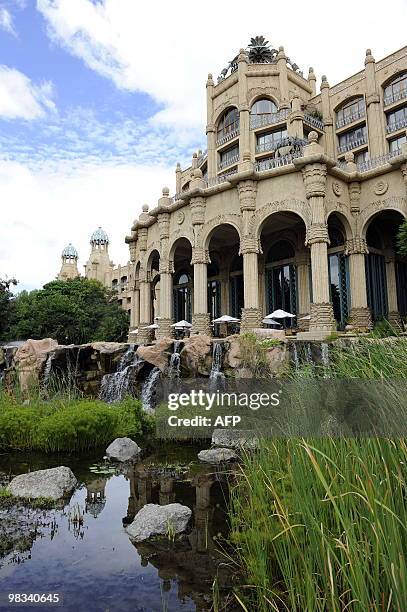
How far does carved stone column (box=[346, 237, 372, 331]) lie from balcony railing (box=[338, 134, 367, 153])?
10.8 metres

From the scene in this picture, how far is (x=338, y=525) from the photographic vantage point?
251cm

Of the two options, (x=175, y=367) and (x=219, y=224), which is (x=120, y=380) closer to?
(x=175, y=367)

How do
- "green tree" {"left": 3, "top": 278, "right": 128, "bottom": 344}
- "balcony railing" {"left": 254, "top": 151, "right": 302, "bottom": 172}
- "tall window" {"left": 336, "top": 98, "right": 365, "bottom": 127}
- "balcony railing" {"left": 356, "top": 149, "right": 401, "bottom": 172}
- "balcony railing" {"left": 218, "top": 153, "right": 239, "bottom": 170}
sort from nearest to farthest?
"balcony railing" {"left": 356, "top": 149, "right": 401, "bottom": 172} < "balcony railing" {"left": 254, "top": 151, "right": 302, "bottom": 172} < "tall window" {"left": 336, "top": 98, "right": 365, "bottom": 127} < "balcony railing" {"left": 218, "top": 153, "right": 239, "bottom": 170} < "green tree" {"left": 3, "top": 278, "right": 128, "bottom": 344}

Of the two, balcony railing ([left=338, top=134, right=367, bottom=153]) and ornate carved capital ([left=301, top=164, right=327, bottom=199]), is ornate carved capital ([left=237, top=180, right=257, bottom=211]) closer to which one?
ornate carved capital ([left=301, top=164, right=327, bottom=199])

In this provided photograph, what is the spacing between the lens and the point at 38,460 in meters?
7.84

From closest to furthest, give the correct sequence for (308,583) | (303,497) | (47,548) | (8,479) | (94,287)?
(308,583) → (303,497) → (47,548) → (8,479) → (94,287)

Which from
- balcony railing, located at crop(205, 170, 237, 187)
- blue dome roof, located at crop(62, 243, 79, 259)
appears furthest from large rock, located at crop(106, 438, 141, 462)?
blue dome roof, located at crop(62, 243, 79, 259)

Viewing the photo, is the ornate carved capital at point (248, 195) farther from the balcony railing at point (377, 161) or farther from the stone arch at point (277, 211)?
the balcony railing at point (377, 161)

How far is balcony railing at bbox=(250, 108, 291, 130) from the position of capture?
28.0 metres

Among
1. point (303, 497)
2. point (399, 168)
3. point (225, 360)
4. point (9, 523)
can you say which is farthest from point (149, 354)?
point (399, 168)

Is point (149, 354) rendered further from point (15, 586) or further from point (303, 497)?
point (303, 497)

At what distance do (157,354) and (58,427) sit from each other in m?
7.03

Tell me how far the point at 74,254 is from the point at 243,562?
7439cm

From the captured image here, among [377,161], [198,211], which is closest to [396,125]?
[377,161]
